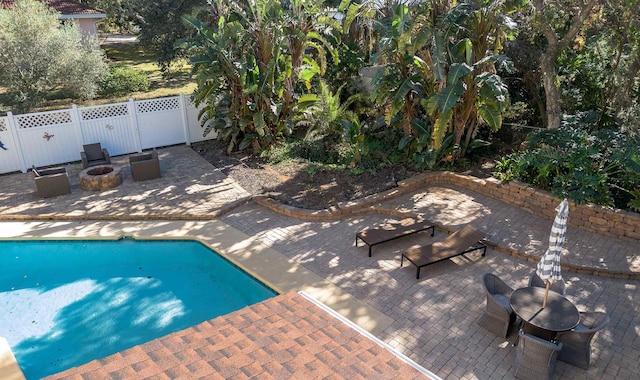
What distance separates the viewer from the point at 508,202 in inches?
479

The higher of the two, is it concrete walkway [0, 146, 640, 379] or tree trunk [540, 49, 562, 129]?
tree trunk [540, 49, 562, 129]

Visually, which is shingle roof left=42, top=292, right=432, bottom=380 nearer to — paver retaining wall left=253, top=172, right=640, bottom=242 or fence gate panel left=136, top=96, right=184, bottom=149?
paver retaining wall left=253, top=172, right=640, bottom=242

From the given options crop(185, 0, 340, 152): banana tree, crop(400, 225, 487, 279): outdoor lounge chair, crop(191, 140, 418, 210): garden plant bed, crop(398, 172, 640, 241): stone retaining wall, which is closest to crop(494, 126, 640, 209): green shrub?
crop(398, 172, 640, 241): stone retaining wall

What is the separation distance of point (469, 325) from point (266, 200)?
6.70 metres

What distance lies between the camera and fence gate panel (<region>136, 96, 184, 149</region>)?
55.8 ft

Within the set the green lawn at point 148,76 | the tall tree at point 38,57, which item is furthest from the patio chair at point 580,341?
the green lawn at point 148,76

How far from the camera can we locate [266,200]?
1294 centimetres

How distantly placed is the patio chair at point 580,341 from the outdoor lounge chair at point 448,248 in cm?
277

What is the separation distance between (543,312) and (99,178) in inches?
478

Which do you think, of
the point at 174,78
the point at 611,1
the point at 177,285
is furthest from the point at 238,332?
the point at 174,78

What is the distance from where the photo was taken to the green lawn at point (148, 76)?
72.5 feet

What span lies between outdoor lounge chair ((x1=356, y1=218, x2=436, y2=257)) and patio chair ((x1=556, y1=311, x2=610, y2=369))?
Answer: 3990 millimetres

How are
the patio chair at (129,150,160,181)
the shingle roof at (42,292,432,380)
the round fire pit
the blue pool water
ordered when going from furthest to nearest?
the patio chair at (129,150,160,181), the round fire pit, the blue pool water, the shingle roof at (42,292,432,380)

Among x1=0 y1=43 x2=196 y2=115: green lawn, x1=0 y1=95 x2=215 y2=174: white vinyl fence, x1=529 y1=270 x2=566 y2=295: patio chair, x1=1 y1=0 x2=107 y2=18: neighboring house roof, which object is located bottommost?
x1=529 y1=270 x2=566 y2=295: patio chair
